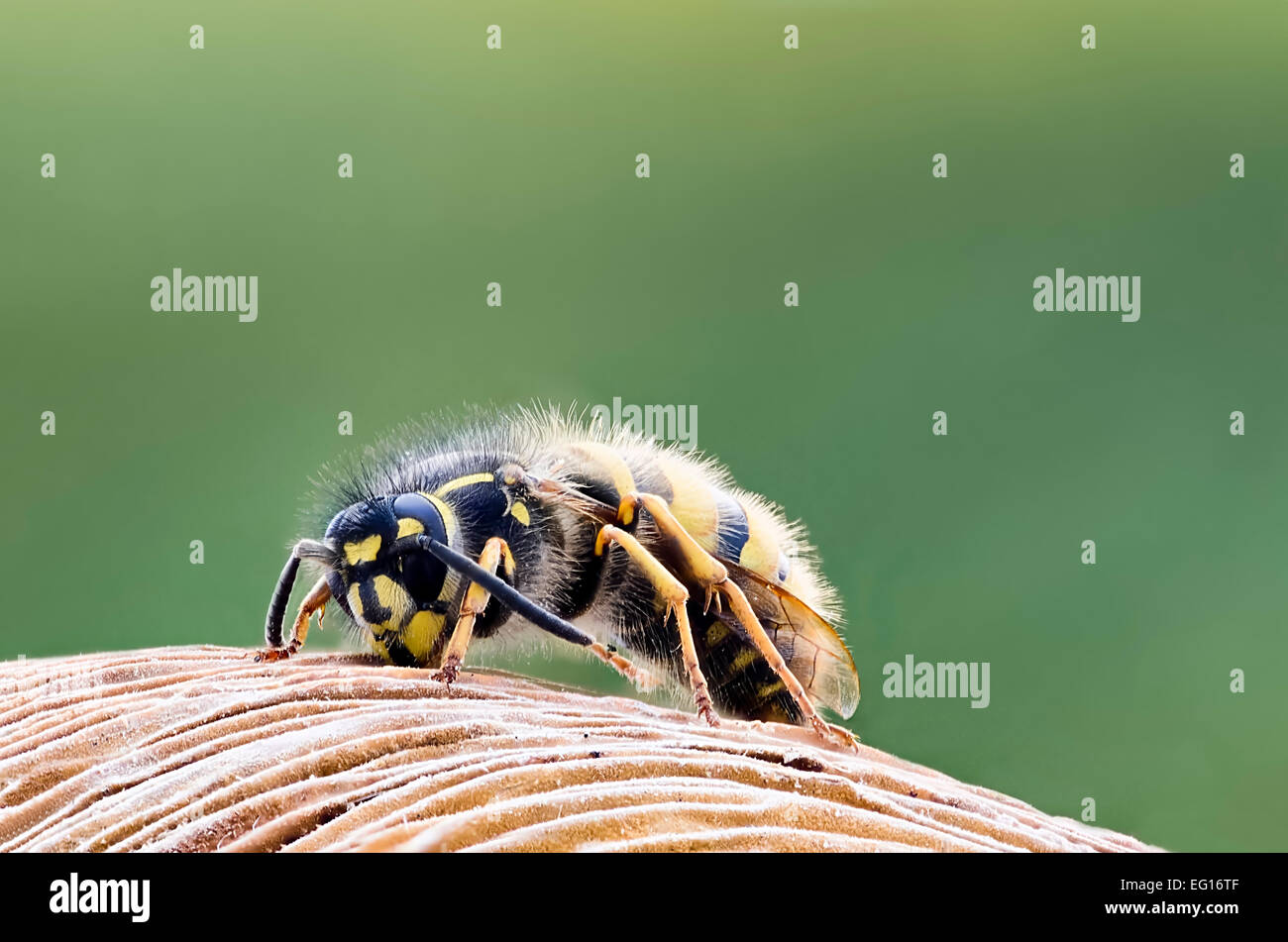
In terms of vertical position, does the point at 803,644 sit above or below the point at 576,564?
below

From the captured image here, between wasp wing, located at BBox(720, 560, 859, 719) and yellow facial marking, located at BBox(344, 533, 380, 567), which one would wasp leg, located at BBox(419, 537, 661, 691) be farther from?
wasp wing, located at BBox(720, 560, 859, 719)

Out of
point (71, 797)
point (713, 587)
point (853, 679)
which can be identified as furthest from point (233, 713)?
point (853, 679)

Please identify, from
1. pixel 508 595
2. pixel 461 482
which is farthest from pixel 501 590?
pixel 461 482

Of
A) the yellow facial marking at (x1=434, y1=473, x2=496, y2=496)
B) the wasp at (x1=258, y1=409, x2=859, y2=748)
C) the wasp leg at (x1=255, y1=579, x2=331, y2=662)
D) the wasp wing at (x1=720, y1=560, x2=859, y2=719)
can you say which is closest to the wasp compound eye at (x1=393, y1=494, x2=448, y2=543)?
the wasp at (x1=258, y1=409, x2=859, y2=748)

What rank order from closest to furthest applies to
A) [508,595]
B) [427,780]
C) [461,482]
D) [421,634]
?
[427,780]
[508,595]
[421,634]
[461,482]

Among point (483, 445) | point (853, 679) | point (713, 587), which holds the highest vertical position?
point (483, 445)

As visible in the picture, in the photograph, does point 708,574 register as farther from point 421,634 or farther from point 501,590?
point 421,634
